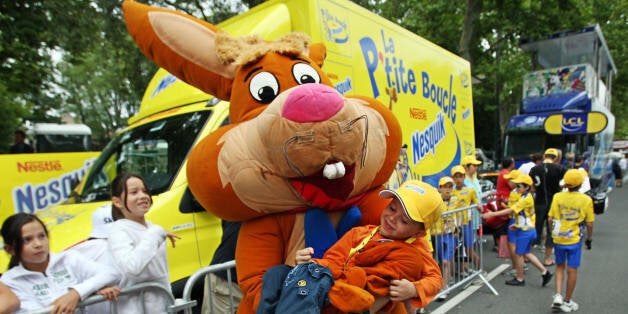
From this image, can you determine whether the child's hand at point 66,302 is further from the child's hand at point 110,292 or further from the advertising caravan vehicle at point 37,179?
the advertising caravan vehicle at point 37,179

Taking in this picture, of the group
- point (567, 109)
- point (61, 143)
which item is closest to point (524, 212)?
point (567, 109)

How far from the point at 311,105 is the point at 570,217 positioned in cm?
443

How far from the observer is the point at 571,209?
4.96 metres

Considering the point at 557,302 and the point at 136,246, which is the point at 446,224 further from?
the point at 136,246

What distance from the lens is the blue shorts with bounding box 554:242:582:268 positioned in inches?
190

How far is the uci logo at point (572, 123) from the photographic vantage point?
39.0ft

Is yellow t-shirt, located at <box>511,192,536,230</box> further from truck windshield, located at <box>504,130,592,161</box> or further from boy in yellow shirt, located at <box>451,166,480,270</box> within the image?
truck windshield, located at <box>504,130,592,161</box>

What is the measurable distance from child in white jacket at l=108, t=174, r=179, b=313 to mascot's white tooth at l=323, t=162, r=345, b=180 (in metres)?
1.33

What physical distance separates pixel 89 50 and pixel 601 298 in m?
10.3

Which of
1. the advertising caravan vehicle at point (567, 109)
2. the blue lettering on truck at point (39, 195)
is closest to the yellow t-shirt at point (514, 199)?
the blue lettering on truck at point (39, 195)

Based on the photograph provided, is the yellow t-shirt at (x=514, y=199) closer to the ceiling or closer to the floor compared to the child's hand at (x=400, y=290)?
closer to the floor

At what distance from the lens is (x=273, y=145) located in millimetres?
1820

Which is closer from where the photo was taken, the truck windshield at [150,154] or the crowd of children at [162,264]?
the crowd of children at [162,264]

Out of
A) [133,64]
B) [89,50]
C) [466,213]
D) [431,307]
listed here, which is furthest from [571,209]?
[133,64]
